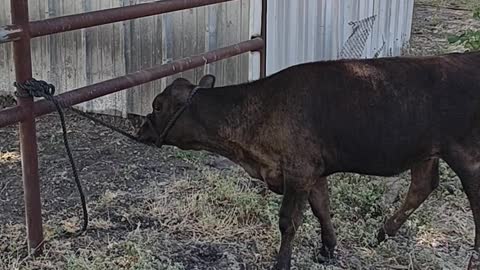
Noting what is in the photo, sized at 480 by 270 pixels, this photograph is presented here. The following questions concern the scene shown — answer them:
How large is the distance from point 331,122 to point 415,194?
918 millimetres

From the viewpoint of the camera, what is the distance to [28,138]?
4102 mm

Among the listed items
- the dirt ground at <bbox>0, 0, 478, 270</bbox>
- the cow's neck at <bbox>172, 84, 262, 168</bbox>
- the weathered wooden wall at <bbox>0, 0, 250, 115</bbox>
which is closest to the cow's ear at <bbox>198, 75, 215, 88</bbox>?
the cow's neck at <bbox>172, 84, 262, 168</bbox>

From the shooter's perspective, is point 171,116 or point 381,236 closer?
point 171,116

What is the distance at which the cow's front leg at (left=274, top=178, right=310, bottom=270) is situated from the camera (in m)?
4.10

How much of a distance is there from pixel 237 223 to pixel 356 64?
128 cm

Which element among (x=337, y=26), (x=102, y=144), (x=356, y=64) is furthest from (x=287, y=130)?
(x=337, y=26)

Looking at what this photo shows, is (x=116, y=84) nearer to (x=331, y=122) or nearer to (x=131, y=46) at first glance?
(x=331, y=122)

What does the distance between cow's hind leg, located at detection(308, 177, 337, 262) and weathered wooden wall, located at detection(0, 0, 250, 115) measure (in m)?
2.38

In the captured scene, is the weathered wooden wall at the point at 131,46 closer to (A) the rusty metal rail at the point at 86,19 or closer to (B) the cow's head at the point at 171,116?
(A) the rusty metal rail at the point at 86,19

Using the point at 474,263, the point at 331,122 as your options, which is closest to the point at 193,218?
the point at 331,122

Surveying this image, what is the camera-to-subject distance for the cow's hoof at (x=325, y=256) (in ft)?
14.6

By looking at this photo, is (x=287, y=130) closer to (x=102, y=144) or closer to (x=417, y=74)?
(x=417, y=74)

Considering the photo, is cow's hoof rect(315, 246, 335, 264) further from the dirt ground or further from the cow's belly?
the cow's belly

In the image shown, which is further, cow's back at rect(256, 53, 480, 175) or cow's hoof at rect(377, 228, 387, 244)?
cow's hoof at rect(377, 228, 387, 244)
